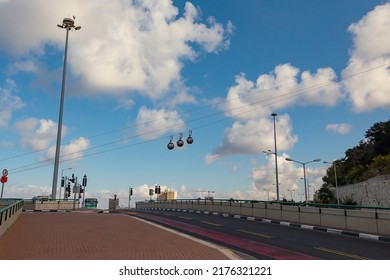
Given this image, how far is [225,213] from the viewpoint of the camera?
33.4 m

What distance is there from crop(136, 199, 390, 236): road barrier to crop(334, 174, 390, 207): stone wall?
3010 centimetres

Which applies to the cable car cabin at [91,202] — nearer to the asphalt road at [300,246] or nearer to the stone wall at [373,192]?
the stone wall at [373,192]

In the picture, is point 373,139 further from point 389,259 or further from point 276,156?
point 389,259

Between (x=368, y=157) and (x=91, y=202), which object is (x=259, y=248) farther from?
(x=368, y=157)

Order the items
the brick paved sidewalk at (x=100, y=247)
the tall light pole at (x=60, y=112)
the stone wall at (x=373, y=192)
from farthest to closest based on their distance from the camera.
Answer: the stone wall at (x=373, y=192) < the tall light pole at (x=60, y=112) < the brick paved sidewalk at (x=100, y=247)

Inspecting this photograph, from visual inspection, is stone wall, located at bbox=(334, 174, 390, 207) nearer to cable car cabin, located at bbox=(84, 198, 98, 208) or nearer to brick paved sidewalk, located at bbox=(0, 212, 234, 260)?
brick paved sidewalk, located at bbox=(0, 212, 234, 260)

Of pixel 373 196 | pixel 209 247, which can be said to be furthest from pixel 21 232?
pixel 373 196

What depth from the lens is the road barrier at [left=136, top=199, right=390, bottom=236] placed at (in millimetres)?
18422

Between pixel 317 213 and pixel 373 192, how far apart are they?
3889 centimetres

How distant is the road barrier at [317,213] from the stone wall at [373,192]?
30101 mm

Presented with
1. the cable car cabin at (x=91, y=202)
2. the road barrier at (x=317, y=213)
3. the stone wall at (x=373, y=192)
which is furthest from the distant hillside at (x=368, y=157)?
the cable car cabin at (x=91, y=202)

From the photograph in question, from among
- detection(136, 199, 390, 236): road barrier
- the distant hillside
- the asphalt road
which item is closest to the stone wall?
the distant hillside

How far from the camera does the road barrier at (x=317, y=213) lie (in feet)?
60.4

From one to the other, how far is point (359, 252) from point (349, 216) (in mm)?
7955
